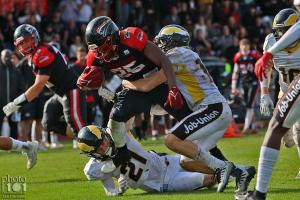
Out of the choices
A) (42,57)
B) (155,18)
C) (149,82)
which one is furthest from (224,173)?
(155,18)

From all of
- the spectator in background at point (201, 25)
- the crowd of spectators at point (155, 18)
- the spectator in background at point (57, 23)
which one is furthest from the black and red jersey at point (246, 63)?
the spectator in background at point (201, 25)

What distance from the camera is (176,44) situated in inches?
316

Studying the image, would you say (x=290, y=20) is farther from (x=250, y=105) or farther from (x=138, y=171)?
(x=250, y=105)

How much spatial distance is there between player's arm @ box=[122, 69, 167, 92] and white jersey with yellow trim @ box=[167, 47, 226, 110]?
0.57 feet

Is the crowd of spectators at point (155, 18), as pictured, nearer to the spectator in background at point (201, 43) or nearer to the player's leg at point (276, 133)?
the spectator in background at point (201, 43)

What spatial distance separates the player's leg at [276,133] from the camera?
665 centimetres

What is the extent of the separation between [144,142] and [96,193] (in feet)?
21.3

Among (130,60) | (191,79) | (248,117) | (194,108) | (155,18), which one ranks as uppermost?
(130,60)

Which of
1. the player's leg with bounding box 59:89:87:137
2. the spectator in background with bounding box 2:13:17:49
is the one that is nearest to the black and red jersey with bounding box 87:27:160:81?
the player's leg with bounding box 59:89:87:137

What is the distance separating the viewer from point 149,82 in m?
7.99

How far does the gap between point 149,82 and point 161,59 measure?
430 millimetres

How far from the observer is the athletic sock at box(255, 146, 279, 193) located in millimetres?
6641

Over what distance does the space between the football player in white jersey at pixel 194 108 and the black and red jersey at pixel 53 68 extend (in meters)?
2.44

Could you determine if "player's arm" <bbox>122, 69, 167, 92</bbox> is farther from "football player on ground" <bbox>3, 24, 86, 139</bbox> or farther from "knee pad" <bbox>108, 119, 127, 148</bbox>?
"football player on ground" <bbox>3, 24, 86, 139</bbox>
